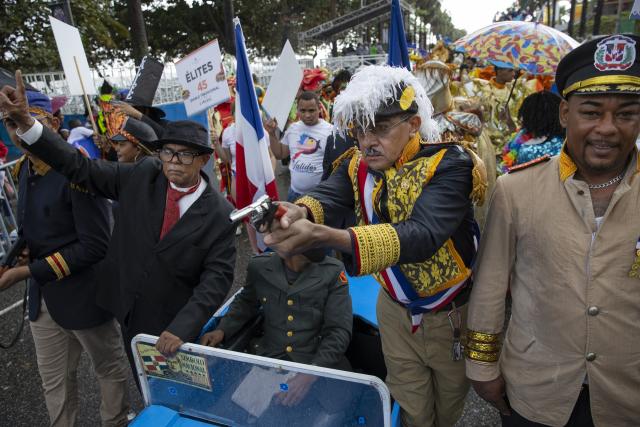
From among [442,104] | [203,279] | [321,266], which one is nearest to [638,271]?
[321,266]

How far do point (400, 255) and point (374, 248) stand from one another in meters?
0.11

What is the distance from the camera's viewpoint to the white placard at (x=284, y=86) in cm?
383

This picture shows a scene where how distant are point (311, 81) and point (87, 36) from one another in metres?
10.3

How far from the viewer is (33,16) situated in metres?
12.0

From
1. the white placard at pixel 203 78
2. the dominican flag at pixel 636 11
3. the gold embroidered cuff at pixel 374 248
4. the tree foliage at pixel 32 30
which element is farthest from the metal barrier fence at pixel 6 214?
the tree foliage at pixel 32 30

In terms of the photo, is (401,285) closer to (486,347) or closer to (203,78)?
(486,347)

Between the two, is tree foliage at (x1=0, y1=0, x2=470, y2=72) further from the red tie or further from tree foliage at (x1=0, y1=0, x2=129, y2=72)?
the red tie

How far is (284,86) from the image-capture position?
3.95 meters

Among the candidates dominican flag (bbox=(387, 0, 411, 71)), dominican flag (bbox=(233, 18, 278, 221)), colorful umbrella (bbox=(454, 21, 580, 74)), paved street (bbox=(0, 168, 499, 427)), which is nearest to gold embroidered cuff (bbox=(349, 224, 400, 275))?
dominican flag (bbox=(233, 18, 278, 221))

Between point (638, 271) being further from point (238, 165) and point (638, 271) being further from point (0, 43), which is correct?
point (0, 43)

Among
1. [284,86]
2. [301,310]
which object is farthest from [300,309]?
[284,86]

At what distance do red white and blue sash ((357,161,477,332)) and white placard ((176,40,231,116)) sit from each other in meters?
3.14

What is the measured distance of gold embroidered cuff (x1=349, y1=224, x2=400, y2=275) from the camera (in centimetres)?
137

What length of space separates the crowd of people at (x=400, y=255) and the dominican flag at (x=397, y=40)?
124cm
